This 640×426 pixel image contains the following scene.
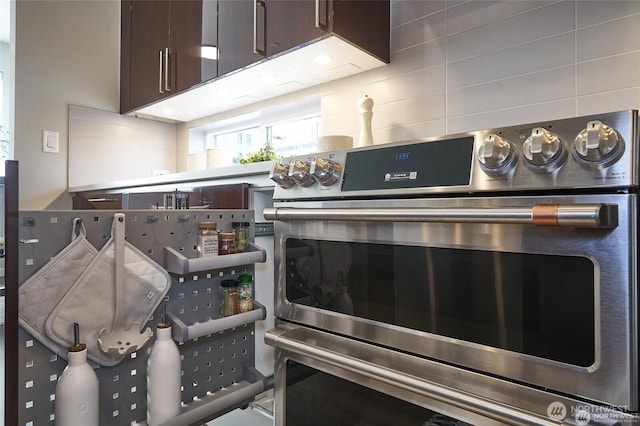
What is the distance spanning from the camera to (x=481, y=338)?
72 cm

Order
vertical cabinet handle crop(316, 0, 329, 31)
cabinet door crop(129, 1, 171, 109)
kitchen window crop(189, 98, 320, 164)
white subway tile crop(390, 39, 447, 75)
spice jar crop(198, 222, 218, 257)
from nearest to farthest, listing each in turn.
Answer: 1. spice jar crop(198, 222, 218, 257)
2. vertical cabinet handle crop(316, 0, 329, 31)
3. white subway tile crop(390, 39, 447, 75)
4. kitchen window crop(189, 98, 320, 164)
5. cabinet door crop(129, 1, 171, 109)

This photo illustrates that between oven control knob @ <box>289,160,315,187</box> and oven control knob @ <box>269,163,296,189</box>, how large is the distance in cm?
3

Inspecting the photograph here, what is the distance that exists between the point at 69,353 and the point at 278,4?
1328 millimetres

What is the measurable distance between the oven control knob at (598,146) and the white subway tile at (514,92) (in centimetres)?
66

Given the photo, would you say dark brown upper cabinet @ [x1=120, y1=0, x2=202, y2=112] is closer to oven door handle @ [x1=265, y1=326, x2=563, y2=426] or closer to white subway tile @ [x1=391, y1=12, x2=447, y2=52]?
white subway tile @ [x1=391, y1=12, x2=447, y2=52]

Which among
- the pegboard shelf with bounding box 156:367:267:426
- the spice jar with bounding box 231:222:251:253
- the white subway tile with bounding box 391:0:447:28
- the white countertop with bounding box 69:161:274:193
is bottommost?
the pegboard shelf with bounding box 156:367:267:426

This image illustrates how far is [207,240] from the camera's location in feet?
A: 2.96

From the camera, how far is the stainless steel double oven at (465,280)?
59 cm

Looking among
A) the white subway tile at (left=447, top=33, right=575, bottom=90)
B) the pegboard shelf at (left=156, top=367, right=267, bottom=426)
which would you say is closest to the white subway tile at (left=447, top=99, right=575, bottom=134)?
the white subway tile at (left=447, top=33, right=575, bottom=90)

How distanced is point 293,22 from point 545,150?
3.53 feet

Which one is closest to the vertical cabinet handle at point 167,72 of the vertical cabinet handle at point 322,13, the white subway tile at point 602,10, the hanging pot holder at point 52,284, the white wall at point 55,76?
the white wall at point 55,76

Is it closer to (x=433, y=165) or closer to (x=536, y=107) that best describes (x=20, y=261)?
(x=433, y=165)

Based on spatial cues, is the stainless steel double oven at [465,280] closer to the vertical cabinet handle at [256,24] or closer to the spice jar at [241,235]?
the spice jar at [241,235]

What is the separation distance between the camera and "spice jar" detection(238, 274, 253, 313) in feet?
3.17
